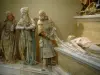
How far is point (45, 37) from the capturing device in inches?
141

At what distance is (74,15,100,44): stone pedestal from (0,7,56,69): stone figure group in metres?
0.53

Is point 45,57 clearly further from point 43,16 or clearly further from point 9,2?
point 9,2

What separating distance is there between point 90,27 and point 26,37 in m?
1.27

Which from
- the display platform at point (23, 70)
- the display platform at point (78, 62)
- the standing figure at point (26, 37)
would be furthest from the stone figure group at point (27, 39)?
the display platform at point (78, 62)

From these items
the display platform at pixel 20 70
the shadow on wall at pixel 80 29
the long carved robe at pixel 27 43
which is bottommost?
the display platform at pixel 20 70

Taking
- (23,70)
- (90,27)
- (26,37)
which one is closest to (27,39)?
(26,37)

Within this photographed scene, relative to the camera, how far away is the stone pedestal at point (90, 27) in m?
3.00

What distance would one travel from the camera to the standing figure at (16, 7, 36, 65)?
3.67 metres

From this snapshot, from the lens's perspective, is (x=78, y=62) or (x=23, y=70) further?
(x=23, y=70)

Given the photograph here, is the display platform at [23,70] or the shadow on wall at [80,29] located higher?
the shadow on wall at [80,29]

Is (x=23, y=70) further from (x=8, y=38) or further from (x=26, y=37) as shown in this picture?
(x=8, y=38)

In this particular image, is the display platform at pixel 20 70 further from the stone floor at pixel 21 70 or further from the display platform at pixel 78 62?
the display platform at pixel 78 62

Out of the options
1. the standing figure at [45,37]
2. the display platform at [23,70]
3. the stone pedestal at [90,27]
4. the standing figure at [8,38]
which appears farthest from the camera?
the standing figure at [8,38]

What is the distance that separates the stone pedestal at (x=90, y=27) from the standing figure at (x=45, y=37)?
1.84ft
